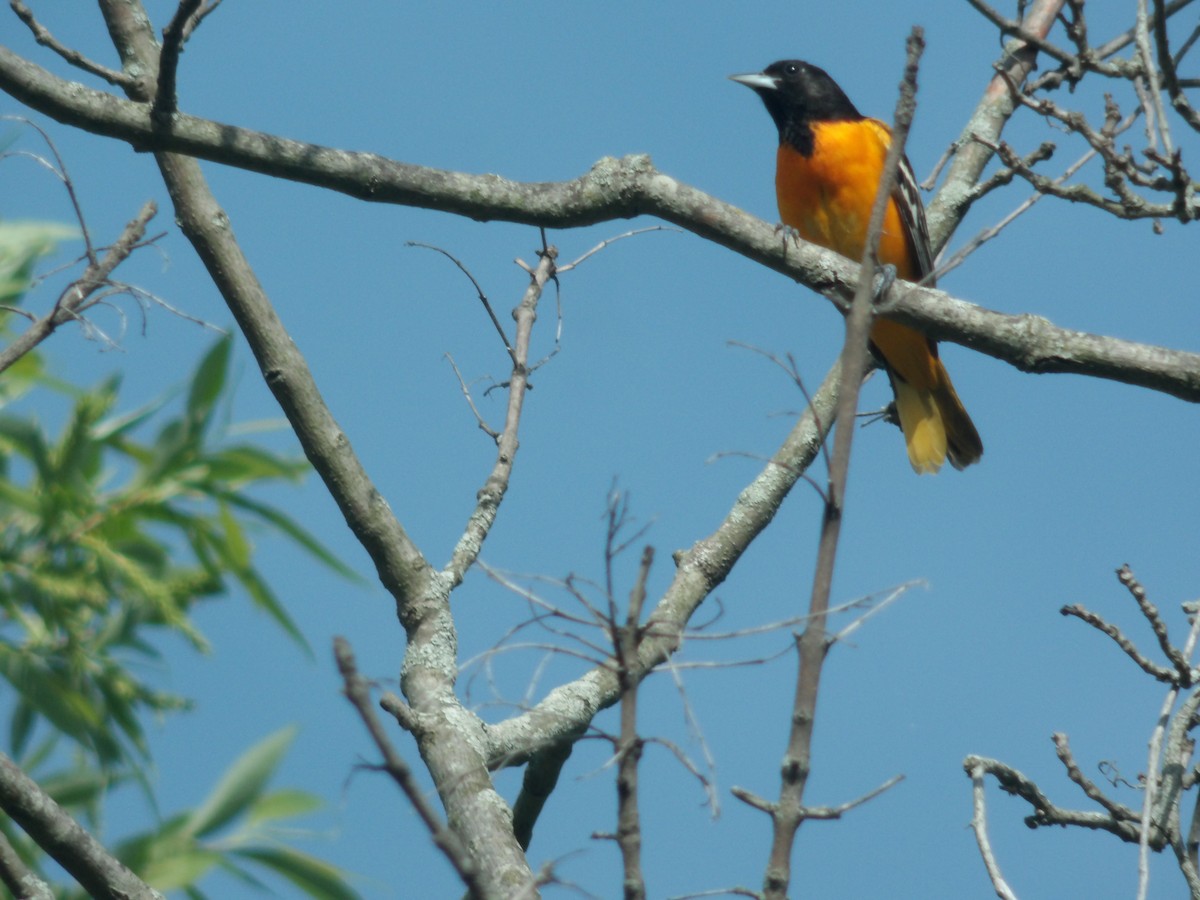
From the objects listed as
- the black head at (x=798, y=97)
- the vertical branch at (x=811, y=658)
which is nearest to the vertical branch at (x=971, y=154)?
the black head at (x=798, y=97)

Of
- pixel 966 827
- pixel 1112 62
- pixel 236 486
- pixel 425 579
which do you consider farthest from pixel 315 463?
pixel 236 486

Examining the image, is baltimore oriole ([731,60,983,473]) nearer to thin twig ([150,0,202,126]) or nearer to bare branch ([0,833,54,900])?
thin twig ([150,0,202,126])

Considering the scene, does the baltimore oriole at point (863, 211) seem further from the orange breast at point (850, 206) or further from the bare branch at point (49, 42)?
the bare branch at point (49, 42)

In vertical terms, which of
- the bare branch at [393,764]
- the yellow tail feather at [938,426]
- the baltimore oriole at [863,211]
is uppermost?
the baltimore oriole at [863,211]

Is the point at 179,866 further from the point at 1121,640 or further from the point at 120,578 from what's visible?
the point at 1121,640

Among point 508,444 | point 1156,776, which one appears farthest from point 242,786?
point 1156,776

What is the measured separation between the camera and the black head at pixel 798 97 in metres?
4.75

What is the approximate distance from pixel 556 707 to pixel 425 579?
37 centimetres

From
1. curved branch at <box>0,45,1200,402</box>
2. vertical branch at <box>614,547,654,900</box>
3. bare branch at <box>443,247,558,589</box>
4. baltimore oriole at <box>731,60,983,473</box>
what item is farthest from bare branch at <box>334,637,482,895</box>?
baltimore oriole at <box>731,60,983,473</box>

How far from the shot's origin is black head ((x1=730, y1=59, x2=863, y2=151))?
475cm

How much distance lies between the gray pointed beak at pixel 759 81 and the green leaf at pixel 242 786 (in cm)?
309

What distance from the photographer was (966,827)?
194 cm

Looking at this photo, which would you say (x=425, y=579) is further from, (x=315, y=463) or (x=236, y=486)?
(x=236, y=486)

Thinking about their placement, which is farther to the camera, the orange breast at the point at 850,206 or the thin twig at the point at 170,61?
the orange breast at the point at 850,206
